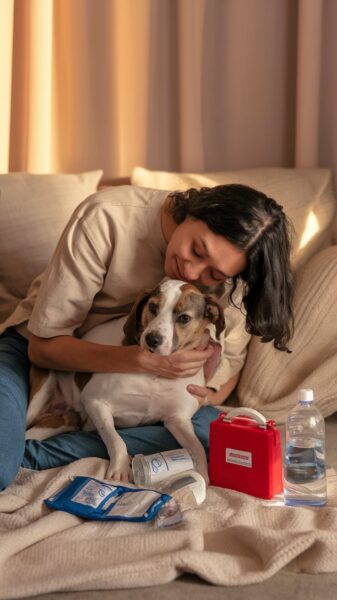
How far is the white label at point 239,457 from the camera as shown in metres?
1.88

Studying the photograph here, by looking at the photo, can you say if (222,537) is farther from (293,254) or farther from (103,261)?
(293,254)

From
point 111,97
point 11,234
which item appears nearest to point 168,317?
point 11,234

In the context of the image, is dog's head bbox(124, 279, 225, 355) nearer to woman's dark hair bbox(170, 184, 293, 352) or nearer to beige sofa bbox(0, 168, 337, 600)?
woman's dark hair bbox(170, 184, 293, 352)

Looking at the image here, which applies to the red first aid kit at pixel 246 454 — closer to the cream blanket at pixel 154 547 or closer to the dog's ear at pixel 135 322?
the cream blanket at pixel 154 547

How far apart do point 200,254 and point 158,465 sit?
0.52m

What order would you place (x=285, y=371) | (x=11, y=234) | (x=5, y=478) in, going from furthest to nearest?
(x=11, y=234), (x=285, y=371), (x=5, y=478)

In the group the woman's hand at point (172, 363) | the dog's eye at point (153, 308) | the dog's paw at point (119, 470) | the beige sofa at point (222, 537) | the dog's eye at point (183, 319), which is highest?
the dog's eye at point (153, 308)

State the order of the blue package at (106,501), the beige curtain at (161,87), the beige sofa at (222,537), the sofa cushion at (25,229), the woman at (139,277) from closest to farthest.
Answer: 1. the beige sofa at (222,537)
2. the blue package at (106,501)
3. the woman at (139,277)
4. the sofa cushion at (25,229)
5. the beige curtain at (161,87)

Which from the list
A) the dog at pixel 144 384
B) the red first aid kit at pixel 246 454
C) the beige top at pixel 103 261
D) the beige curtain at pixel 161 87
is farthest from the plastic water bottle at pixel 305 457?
the beige curtain at pixel 161 87

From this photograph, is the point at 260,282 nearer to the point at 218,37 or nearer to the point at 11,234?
the point at 11,234

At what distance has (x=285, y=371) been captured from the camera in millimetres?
2441

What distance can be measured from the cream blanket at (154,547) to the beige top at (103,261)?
533mm

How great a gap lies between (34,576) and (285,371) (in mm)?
1209

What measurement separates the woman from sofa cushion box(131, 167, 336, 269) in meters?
0.64
